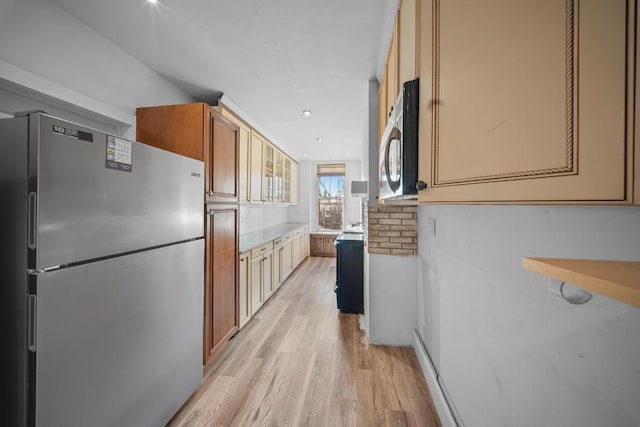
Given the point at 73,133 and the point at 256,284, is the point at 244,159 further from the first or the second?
the point at 73,133

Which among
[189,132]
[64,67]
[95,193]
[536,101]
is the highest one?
[64,67]

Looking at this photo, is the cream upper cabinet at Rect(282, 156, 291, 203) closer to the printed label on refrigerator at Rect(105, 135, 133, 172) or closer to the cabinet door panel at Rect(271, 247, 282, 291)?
the cabinet door panel at Rect(271, 247, 282, 291)

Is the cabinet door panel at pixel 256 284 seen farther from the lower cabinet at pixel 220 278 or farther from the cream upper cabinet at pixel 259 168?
the cream upper cabinet at pixel 259 168

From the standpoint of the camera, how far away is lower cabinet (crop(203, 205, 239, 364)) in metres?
1.94

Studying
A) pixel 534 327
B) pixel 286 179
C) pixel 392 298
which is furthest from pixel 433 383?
pixel 286 179

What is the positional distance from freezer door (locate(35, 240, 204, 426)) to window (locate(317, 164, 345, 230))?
4.82m

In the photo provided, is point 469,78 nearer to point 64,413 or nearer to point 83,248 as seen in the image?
point 83,248

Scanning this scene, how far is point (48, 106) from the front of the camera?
1519 mm

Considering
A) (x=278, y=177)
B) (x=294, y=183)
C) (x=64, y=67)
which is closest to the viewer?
(x=64, y=67)

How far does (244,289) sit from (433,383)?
6.09 feet

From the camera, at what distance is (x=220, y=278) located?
2.12 metres

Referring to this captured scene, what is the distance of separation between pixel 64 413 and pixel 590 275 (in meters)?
1.58

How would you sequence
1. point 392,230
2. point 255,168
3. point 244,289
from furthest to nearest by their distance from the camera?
point 255,168
point 244,289
point 392,230

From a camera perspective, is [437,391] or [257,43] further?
[257,43]
